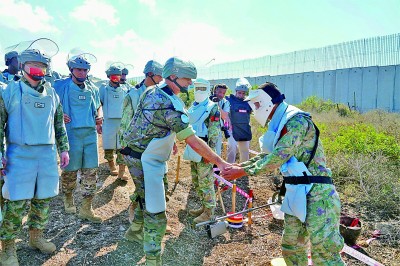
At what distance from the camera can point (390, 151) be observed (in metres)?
6.88

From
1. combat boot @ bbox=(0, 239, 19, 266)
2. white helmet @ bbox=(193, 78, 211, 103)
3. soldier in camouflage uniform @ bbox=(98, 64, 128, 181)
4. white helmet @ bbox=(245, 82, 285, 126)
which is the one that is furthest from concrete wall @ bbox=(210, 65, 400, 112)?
combat boot @ bbox=(0, 239, 19, 266)

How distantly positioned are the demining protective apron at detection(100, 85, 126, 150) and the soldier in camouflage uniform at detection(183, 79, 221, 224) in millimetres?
2010

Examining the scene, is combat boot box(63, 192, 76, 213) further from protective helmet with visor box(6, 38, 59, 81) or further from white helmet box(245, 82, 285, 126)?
white helmet box(245, 82, 285, 126)

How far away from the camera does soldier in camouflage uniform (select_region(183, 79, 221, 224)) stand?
478 cm

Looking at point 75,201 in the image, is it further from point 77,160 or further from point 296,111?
point 296,111

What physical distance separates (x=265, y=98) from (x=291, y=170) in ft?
2.26

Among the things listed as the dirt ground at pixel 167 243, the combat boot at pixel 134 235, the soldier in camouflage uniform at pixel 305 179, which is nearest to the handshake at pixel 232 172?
the soldier in camouflage uniform at pixel 305 179

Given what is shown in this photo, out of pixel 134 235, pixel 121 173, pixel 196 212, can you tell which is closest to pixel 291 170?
pixel 134 235

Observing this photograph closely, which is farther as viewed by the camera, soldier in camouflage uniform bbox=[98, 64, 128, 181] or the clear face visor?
soldier in camouflage uniform bbox=[98, 64, 128, 181]

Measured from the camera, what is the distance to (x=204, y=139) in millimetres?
4918

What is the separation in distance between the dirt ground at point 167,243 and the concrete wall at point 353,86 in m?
15.5

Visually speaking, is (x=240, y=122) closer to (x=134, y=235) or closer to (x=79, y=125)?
(x=79, y=125)

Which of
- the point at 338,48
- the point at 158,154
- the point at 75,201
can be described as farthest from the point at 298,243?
the point at 338,48

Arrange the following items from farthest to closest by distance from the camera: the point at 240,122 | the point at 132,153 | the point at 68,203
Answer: the point at 240,122, the point at 68,203, the point at 132,153
